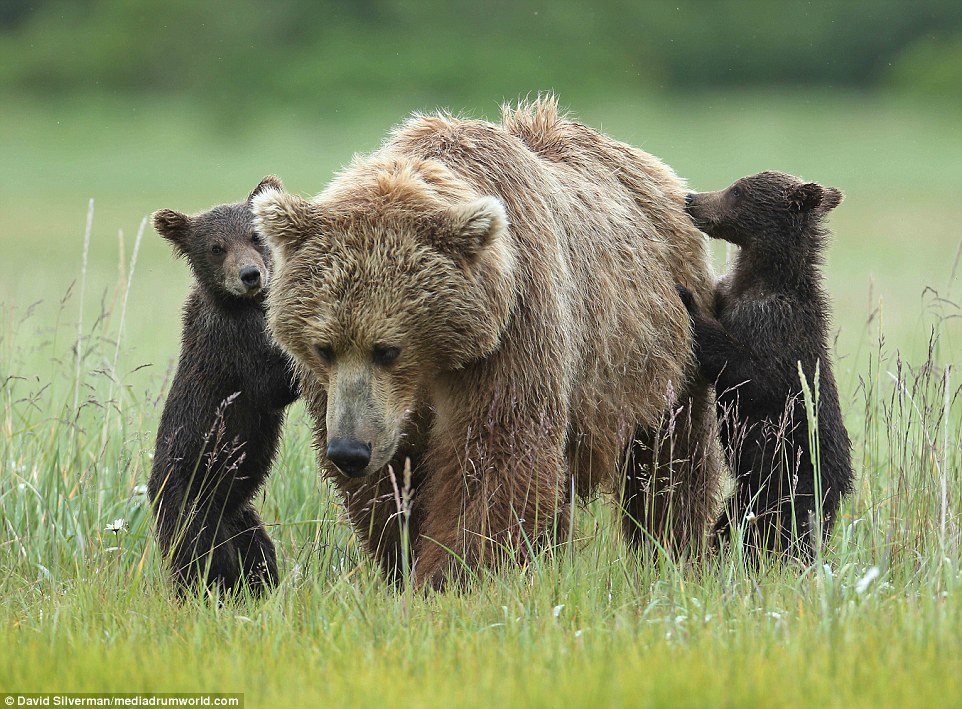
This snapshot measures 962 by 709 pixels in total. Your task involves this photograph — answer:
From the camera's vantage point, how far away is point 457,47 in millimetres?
61688

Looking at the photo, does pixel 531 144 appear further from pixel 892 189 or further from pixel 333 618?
pixel 892 189

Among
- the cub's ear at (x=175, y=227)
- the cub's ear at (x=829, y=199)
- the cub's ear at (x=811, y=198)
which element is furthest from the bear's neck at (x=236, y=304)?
the cub's ear at (x=829, y=199)

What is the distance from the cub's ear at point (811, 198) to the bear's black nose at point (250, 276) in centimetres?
261

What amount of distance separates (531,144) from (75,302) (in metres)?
16.2

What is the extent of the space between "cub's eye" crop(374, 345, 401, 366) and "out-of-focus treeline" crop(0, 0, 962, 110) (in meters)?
52.1

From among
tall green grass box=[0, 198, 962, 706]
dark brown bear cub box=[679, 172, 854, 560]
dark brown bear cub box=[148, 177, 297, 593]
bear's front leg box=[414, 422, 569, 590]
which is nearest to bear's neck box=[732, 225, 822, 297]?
dark brown bear cub box=[679, 172, 854, 560]

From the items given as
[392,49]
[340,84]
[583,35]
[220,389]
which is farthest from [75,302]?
[583,35]

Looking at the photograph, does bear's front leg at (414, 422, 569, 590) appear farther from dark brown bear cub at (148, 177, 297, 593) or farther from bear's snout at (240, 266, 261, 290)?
bear's snout at (240, 266, 261, 290)

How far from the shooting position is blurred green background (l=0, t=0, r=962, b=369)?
5347 cm

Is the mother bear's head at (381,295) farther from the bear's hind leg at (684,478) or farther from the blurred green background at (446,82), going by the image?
the blurred green background at (446,82)

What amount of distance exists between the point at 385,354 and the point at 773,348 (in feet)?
7.17

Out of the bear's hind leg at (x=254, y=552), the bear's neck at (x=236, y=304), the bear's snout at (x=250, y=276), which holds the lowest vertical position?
the bear's hind leg at (x=254, y=552)

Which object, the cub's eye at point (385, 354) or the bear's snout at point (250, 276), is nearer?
the cub's eye at point (385, 354)

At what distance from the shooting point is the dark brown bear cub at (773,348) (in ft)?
19.4
